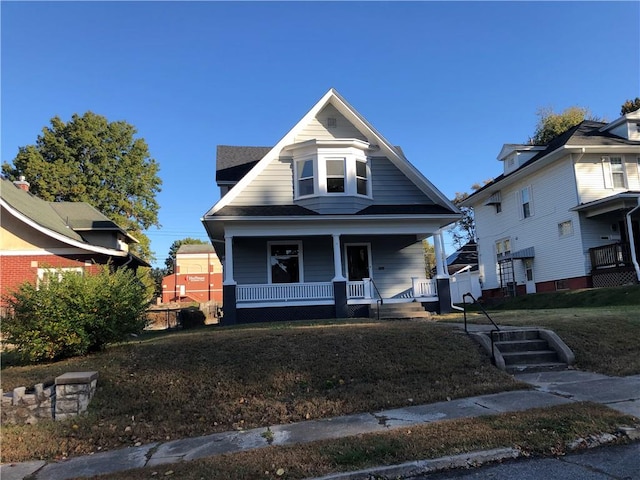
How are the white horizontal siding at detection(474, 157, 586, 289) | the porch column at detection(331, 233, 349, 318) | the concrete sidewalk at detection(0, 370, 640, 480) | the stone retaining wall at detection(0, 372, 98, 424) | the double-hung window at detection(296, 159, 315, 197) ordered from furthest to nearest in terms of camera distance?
the white horizontal siding at detection(474, 157, 586, 289) → the double-hung window at detection(296, 159, 315, 197) → the porch column at detection(331, 233, 349, 318) → the stone retaining wall at detection(0, 372, 98, 424) → the concrete sidewalk at detection(0, 370, 640, 480)

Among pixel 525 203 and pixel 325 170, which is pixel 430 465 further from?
pixel 525 203

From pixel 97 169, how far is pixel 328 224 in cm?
2887

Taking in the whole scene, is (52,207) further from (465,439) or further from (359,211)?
(465,439)

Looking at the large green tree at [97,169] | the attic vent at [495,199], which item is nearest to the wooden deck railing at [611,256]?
the attic vent at [495,199]

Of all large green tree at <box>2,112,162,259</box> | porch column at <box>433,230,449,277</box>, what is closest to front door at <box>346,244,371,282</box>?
porch column at <box>433,230,449,277</box>

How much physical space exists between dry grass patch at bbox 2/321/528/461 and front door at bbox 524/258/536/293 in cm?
1717

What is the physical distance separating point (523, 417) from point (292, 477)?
→ 290cm

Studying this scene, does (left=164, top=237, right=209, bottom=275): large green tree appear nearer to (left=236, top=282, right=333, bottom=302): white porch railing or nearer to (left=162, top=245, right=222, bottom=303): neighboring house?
(left=162, top=245, right=222, bottom=303): neighboring house

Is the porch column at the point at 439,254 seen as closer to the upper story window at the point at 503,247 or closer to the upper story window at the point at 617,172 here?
the upper story window at the point at 617,172

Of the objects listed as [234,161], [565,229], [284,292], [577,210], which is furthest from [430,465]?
[565,229]

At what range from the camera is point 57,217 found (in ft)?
64.3

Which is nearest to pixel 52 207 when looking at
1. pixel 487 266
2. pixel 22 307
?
pixel 22 307

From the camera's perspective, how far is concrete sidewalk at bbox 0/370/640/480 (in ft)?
16.1

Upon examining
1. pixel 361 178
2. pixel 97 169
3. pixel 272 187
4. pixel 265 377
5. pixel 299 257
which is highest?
pixel 97 169
